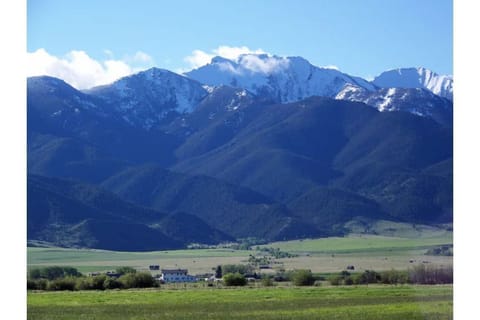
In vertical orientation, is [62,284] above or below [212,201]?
below

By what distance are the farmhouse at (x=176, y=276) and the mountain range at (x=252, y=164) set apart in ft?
5.78

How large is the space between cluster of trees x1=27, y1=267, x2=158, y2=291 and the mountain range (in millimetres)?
2010

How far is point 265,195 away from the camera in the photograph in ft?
60.4

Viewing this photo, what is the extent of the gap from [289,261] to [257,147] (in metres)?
24.1

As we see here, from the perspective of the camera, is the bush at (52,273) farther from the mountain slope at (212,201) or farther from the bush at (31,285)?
the mountain slope at (212,201)

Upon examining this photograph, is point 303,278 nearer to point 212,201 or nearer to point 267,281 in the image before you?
point 267,281

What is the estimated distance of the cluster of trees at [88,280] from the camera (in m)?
7.96

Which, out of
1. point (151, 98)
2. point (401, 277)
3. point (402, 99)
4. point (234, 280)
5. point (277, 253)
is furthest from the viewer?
point (151, 98)

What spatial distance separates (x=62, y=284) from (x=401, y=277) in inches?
150

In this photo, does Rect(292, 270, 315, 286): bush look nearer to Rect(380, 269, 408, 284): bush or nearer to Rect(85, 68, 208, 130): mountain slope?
Rect(380, 269, 408, 284): bush

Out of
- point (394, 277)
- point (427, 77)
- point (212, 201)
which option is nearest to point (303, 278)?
point (394, 277)

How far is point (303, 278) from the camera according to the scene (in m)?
7.86
